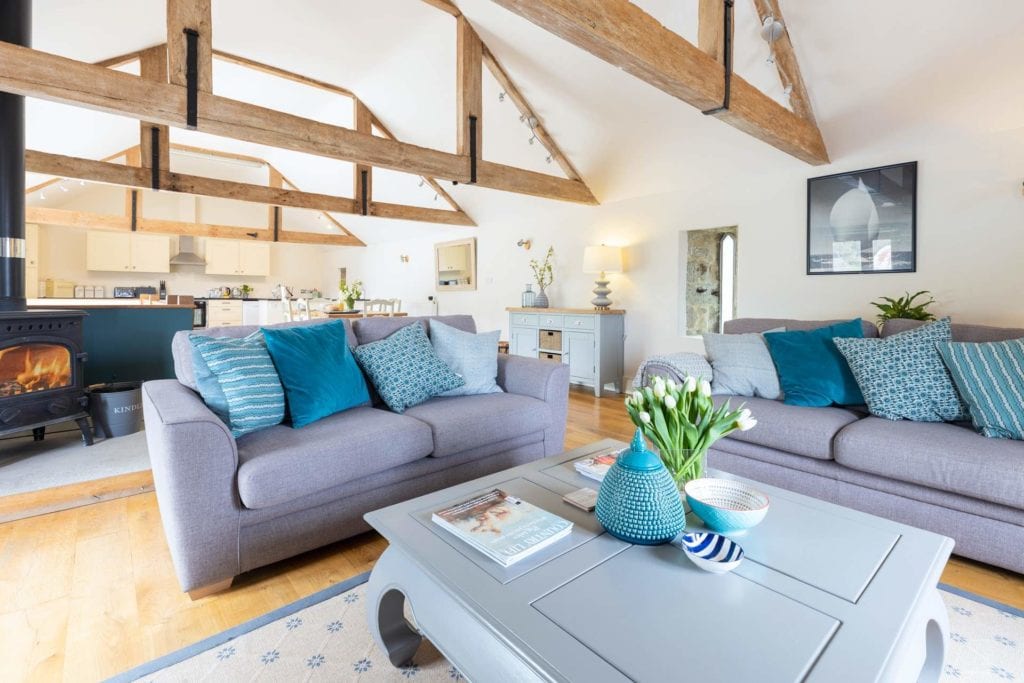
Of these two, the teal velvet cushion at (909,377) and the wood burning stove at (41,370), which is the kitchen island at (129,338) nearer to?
the wood burning stove at (41,370)

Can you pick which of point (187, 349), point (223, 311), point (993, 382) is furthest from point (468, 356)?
point (223, 311)

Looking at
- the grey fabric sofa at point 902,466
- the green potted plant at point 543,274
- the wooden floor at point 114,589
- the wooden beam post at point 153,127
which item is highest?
the wooden beam post at point 153,127

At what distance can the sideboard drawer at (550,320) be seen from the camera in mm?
5164

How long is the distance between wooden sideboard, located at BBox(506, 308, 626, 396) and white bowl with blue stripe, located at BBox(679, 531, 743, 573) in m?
3.72

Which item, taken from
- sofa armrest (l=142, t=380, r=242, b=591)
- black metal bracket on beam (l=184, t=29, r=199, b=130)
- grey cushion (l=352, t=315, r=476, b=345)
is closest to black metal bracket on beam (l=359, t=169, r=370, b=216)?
black metal bracket on beam (l=184, t=29, r=199, b=130)

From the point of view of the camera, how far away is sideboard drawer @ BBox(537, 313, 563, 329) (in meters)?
5.16

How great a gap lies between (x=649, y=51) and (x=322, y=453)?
2.17 metres

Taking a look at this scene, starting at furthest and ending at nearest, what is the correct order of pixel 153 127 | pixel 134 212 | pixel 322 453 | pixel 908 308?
pixel 134 212, pixel 153 127, pixel 908 308, pixel 322 453

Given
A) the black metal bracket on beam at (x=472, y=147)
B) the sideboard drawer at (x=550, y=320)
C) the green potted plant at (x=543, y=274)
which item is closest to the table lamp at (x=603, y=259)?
the sideboard drawer at (x=550, y=320)

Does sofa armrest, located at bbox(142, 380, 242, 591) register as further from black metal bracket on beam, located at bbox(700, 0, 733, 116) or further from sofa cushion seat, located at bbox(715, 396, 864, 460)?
black metal bracket on beam, located at bbox(700, 0, 733, 116)

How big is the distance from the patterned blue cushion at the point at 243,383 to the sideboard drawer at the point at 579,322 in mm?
3340

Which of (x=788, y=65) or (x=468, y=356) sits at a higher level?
(x=788, y=65)

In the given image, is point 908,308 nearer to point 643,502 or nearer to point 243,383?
point 643,502

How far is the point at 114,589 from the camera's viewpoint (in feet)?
5.38
